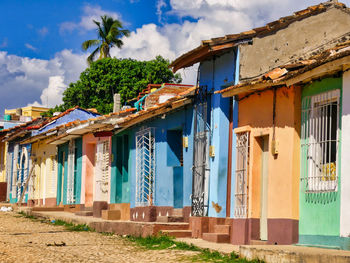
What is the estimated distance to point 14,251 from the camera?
39.7ft

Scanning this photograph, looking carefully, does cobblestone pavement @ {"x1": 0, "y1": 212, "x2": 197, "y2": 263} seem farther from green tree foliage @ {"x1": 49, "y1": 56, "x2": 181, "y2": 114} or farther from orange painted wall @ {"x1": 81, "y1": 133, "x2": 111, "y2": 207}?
green tree foliage @ {"x1": 49, "y1": 56, "x2": 181, "y2": 114}

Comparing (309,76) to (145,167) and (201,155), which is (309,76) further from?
(145,167)

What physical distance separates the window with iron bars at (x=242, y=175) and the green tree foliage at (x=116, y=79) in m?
27.4

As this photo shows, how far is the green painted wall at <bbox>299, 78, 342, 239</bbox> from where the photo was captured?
10.4 metres

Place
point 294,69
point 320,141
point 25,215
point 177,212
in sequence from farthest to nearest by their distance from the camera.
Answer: point 25,215, point 177,212, point 294,69, point 320,141

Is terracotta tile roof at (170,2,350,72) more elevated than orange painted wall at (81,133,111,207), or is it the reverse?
terracotta tile roof at (170,2,350,72)

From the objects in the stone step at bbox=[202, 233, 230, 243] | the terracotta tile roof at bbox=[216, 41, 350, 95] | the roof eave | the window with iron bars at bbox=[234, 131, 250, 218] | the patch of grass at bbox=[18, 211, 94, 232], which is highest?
the terracotta tile roof at bbox=[216, 41, 350, 95]

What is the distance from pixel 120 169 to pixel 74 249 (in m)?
9.82

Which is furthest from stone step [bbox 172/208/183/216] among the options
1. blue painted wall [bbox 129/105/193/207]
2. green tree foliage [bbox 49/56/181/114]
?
green tree foliage [bbox 49/56/181/114]

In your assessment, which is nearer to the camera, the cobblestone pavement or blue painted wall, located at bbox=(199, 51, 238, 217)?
the cobblestone pavement

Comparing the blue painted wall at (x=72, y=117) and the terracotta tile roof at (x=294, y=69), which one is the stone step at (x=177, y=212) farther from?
the blue painted wall at (x=72, y=117)

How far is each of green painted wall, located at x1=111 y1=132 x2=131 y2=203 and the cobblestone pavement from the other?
199 inches

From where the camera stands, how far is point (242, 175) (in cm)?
1364

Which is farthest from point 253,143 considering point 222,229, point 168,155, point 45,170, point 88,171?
point 45,170
